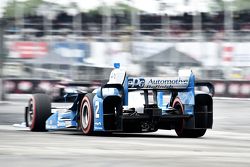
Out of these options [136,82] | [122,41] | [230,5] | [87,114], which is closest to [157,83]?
[136,82]

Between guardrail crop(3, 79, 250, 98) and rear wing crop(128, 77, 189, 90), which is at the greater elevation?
rear wing crop(128, 77, 189, 90)

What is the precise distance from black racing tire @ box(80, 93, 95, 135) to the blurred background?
19711 mm

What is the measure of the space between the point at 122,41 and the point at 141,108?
27.6 meters

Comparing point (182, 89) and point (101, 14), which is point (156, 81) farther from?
point (101, 14)

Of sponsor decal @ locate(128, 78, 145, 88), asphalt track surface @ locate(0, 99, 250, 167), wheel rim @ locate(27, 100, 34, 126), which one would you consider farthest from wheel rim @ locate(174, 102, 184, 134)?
wheel rim @ locate(27, 100, 34, 126)

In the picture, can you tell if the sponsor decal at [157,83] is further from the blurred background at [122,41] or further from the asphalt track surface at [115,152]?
the blurred background at [122,41]

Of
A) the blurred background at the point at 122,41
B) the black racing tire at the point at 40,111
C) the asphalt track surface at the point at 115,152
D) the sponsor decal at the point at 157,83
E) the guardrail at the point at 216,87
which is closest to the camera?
the asphalt track surface at the point at 115,152

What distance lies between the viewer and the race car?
39.4ft

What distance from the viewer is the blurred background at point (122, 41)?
36.8m

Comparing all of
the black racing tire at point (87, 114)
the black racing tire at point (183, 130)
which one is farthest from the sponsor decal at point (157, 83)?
the black racing tire at point (87, 114)

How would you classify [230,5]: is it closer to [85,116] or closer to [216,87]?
[216,87]

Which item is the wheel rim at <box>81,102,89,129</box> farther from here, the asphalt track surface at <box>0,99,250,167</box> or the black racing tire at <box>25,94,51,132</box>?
the black racing tire at <box>25,94,51,132</box>

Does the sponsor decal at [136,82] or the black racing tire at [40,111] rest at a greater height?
the sponsor decal at [136,82]

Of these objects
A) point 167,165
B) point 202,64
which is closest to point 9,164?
point 167,165
